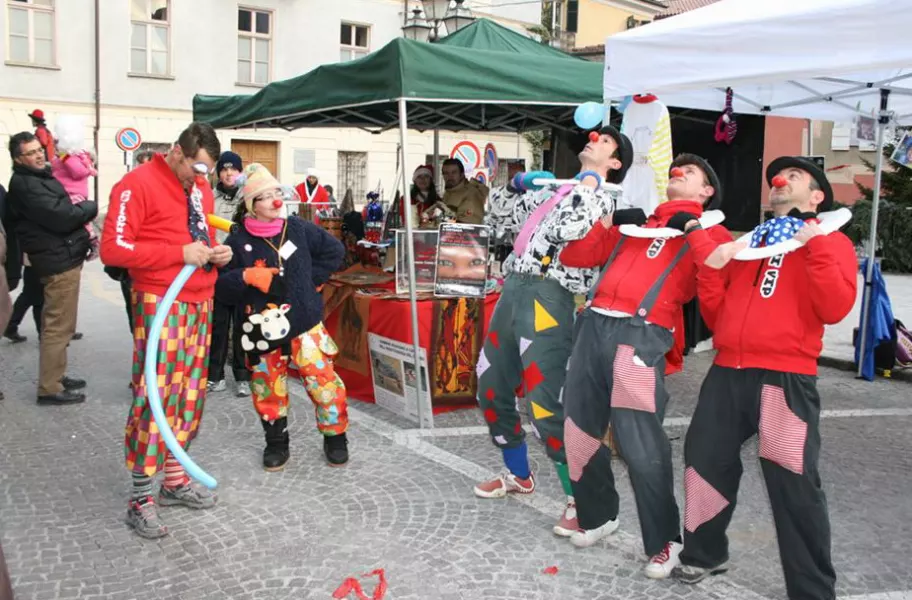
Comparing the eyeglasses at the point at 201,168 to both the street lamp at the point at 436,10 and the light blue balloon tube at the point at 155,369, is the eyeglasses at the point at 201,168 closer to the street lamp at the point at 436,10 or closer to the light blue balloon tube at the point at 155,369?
the light blue balloon tube at the point at 155,369

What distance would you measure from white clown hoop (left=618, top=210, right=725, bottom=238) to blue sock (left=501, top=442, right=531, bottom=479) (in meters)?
1.32

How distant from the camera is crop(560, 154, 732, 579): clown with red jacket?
3.10 m

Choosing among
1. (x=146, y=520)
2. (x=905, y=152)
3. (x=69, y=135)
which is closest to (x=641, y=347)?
(x=146, y=520)

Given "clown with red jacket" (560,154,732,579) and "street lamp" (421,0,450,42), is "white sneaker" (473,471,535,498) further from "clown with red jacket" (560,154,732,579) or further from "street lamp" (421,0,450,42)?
"street lamp" (421,0,450,42)

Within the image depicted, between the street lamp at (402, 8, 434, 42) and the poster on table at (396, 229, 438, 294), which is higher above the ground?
the street lamp at (402, 8, 434, 42)

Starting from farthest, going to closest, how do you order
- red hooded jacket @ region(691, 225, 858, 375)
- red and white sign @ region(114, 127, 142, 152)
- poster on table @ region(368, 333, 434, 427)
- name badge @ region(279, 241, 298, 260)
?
red and white sign @ region(114, 127, 142, 152) < poster on table @ region(368, 333, 434, 427) < name badge @ region(279, 241, 298, 260) < red hooded jacket @ region(691, 225, 858, 375)

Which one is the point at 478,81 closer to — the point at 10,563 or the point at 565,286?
the point at 565,286

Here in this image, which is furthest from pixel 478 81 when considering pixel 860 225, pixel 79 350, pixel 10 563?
pixel 860 225

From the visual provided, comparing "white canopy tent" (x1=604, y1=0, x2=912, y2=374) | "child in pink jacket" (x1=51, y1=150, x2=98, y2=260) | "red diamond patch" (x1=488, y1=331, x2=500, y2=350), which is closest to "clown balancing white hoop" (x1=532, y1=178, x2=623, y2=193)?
"red diamond patch" (x1=488, y1=331, x2=500, y2=350)

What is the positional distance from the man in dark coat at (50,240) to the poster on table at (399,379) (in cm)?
207

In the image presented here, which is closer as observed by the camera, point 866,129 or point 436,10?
point 866,129

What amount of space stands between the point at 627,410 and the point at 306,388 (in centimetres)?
186

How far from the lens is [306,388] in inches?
169

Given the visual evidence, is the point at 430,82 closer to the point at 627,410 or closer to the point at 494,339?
the point at 494,339
